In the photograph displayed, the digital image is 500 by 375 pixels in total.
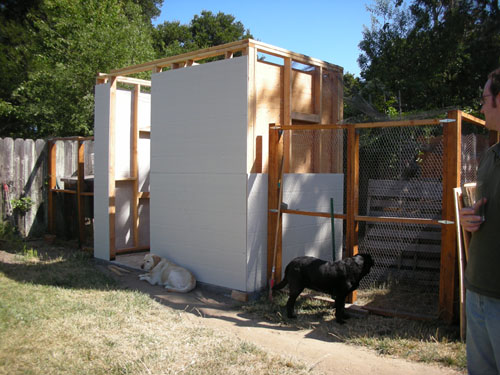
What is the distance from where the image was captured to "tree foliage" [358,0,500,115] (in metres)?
11.3

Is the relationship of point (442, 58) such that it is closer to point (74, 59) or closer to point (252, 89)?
point (252, 89)

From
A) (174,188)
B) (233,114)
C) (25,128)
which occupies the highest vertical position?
(25,128)

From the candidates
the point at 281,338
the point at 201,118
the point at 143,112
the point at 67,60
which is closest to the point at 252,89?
the point at 201,118

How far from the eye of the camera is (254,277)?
19.7ft

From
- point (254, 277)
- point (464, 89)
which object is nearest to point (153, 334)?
point (254, 277)

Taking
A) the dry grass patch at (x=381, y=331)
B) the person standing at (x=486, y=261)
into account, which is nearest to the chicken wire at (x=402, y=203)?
the dry grass patch at (x=381, y=331)

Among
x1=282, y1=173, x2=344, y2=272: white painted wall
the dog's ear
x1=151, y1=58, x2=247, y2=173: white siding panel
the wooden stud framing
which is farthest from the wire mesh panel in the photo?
the dog's ear

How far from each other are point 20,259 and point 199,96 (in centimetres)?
463

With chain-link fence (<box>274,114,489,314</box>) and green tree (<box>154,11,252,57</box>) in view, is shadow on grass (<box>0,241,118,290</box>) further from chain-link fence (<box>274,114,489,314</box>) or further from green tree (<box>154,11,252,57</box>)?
green tree (<box>154,11,252,57</box>)

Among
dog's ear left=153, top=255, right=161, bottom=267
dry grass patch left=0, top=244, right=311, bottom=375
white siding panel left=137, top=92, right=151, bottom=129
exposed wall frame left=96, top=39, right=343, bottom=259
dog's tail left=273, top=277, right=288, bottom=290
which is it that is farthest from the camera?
white siding panel left=137, top=92, right=151, bottom=129

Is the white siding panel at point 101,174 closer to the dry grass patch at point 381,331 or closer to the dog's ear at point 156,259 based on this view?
the dog's ear at point 156,259

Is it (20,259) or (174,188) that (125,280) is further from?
(20,259)

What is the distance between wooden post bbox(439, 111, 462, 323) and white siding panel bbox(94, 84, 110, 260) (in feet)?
18.7

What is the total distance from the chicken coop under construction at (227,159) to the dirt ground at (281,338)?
0.45m
